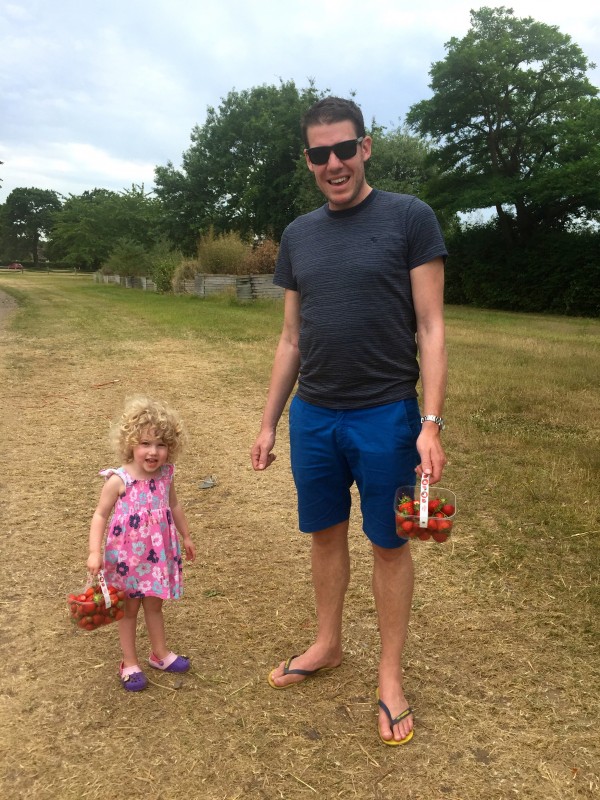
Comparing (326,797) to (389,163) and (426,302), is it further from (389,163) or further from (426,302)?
(389,163)

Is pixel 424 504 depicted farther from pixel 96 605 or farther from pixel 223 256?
pixel 223 256

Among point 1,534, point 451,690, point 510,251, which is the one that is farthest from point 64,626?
point 510,251

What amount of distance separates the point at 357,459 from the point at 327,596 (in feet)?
2.26

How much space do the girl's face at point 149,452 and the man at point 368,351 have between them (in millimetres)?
541

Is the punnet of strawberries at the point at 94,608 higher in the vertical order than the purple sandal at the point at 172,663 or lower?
higher

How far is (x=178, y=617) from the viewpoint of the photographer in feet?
10.9

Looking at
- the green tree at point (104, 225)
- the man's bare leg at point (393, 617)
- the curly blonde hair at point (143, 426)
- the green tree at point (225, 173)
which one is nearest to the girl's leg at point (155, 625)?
the curly blonde hair at point (143, 426)

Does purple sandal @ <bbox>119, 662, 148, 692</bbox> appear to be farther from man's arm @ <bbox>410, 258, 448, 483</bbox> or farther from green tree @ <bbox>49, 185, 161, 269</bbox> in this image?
green tree @ <bbox>49, 185, 161, 269</bbox>

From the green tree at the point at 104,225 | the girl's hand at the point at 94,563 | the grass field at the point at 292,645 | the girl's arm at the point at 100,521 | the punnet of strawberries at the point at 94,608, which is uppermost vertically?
the green tree at the point at 104,225

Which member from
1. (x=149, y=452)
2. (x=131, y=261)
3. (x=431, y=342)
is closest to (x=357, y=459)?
(x=431, y=342)

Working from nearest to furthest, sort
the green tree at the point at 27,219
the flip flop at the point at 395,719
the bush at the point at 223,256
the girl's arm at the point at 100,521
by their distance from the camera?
the flip flop at the point at 395,719
the girl's arm at the point at 100,521
the bush at the point at 223,256
the green tree at the point at 27,219

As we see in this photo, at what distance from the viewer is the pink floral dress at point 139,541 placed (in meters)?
2.68

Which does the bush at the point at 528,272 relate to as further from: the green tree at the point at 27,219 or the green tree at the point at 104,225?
the green tree at the point at 27,219

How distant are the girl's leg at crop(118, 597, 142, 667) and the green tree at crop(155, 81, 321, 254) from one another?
3603cm
